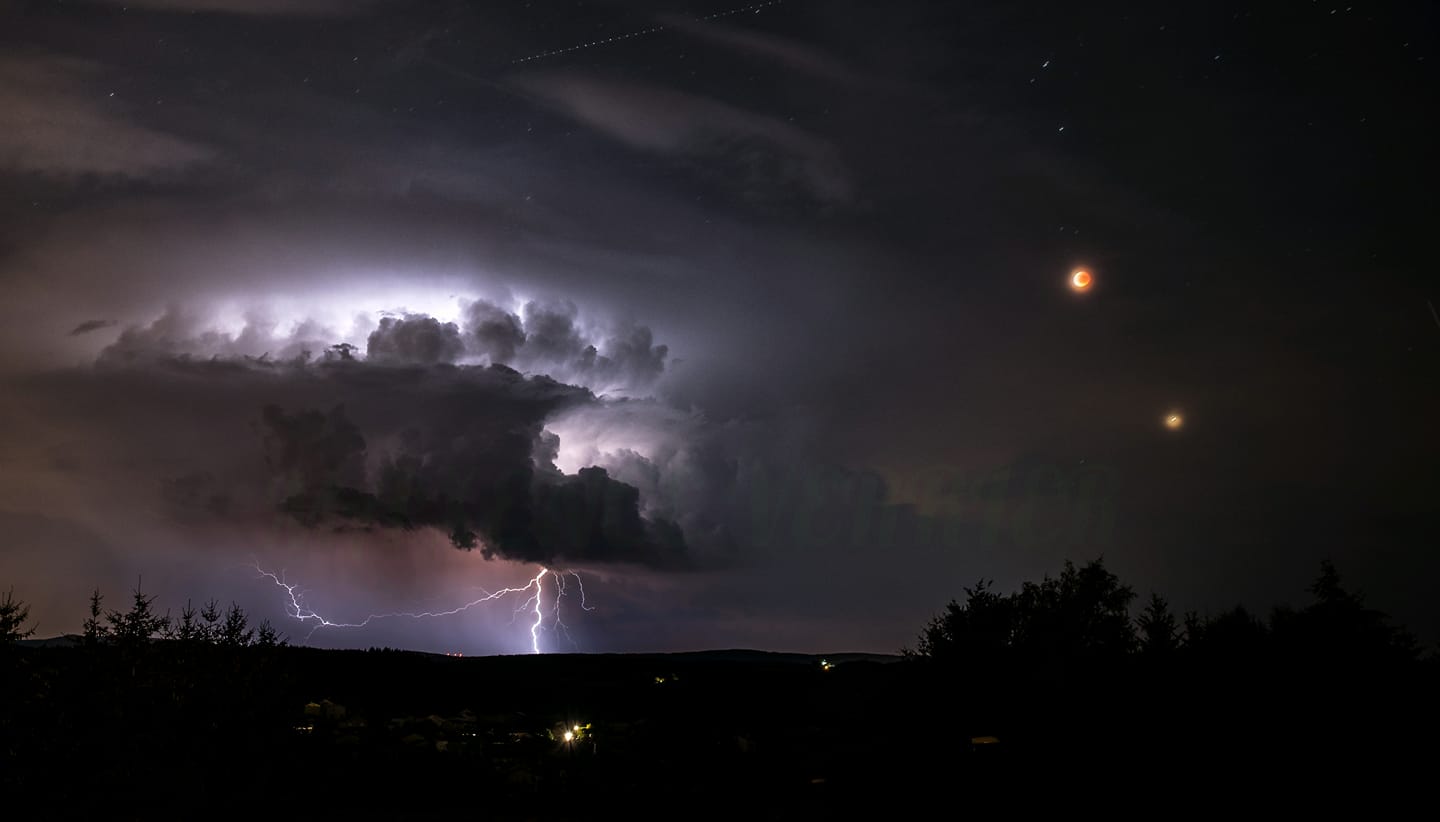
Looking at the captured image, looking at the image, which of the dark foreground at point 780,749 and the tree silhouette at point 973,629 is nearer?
the dark foreground at point 780,749

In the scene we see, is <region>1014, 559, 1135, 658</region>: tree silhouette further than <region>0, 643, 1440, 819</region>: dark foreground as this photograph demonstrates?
Yes

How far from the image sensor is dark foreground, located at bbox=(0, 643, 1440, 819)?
2592 centimetres

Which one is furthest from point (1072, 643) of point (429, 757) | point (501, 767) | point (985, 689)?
point (429, 757)

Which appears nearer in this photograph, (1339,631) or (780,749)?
(1339,631)

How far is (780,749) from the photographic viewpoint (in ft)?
175

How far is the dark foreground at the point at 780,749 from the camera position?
25.9 m

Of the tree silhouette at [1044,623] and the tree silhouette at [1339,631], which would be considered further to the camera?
the tree silhouette at [1044,623]

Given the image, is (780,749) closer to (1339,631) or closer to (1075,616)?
(1075,616)

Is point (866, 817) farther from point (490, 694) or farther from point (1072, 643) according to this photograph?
point (490, 694)

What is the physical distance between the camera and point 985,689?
43250 mm

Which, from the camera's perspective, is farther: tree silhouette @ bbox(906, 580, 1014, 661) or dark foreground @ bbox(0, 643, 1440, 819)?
tree silhouette @ bbox(906, 580, 1014, 661)

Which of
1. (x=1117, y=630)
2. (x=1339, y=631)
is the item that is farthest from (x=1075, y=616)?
(x=1339, y=631)

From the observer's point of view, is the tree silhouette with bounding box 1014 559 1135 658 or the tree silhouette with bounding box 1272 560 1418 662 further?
the tree silhouette with bounding box 1014 559 1135 658

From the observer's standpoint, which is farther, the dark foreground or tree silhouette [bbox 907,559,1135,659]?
tree silhouette [bbox 907,559,1135,659]
